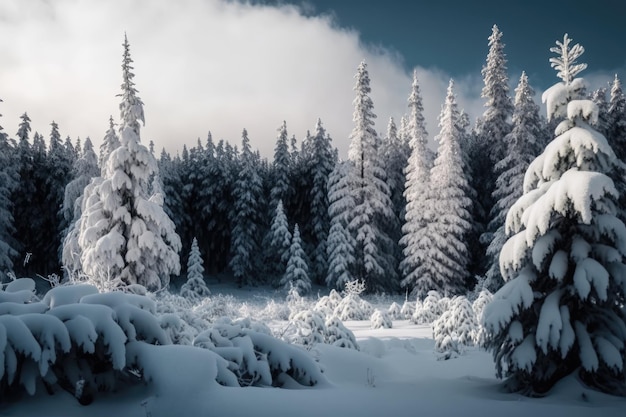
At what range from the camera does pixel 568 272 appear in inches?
271

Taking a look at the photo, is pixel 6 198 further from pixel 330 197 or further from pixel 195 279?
pixel 330 197

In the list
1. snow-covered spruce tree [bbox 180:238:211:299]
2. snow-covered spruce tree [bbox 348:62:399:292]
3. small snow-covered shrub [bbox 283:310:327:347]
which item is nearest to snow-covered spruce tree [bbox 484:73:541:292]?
snow-covered spruce tree [bbox 348:62:399:292]

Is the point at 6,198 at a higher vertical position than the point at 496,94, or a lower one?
lower

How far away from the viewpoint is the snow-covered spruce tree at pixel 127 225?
56.9 ft

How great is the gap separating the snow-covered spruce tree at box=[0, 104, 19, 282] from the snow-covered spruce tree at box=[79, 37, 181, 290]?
409 inches

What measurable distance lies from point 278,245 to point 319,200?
18.1ft

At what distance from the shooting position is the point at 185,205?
4488 centimetres

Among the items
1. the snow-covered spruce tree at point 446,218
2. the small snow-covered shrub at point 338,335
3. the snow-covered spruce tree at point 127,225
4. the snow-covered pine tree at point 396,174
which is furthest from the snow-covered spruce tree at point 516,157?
the snow-covered spruce tree at point 127,225

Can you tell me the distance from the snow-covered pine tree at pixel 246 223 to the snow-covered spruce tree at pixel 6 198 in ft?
55.4

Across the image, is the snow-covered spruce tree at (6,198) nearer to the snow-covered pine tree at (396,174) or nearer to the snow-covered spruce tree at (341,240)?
the snow-covered spruce tree at (341,240)

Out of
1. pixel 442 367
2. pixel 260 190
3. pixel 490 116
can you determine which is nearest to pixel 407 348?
pixel 442 367

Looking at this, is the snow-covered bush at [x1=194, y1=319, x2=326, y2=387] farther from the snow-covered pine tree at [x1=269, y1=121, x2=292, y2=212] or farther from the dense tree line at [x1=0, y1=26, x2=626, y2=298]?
the snow-covered pine tree at [x1=269, y1=121, x2=292, y2=212]

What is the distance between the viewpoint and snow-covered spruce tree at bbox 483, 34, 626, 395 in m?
6.28

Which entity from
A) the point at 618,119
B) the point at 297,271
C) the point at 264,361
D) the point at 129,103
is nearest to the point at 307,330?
the point at 264,361
